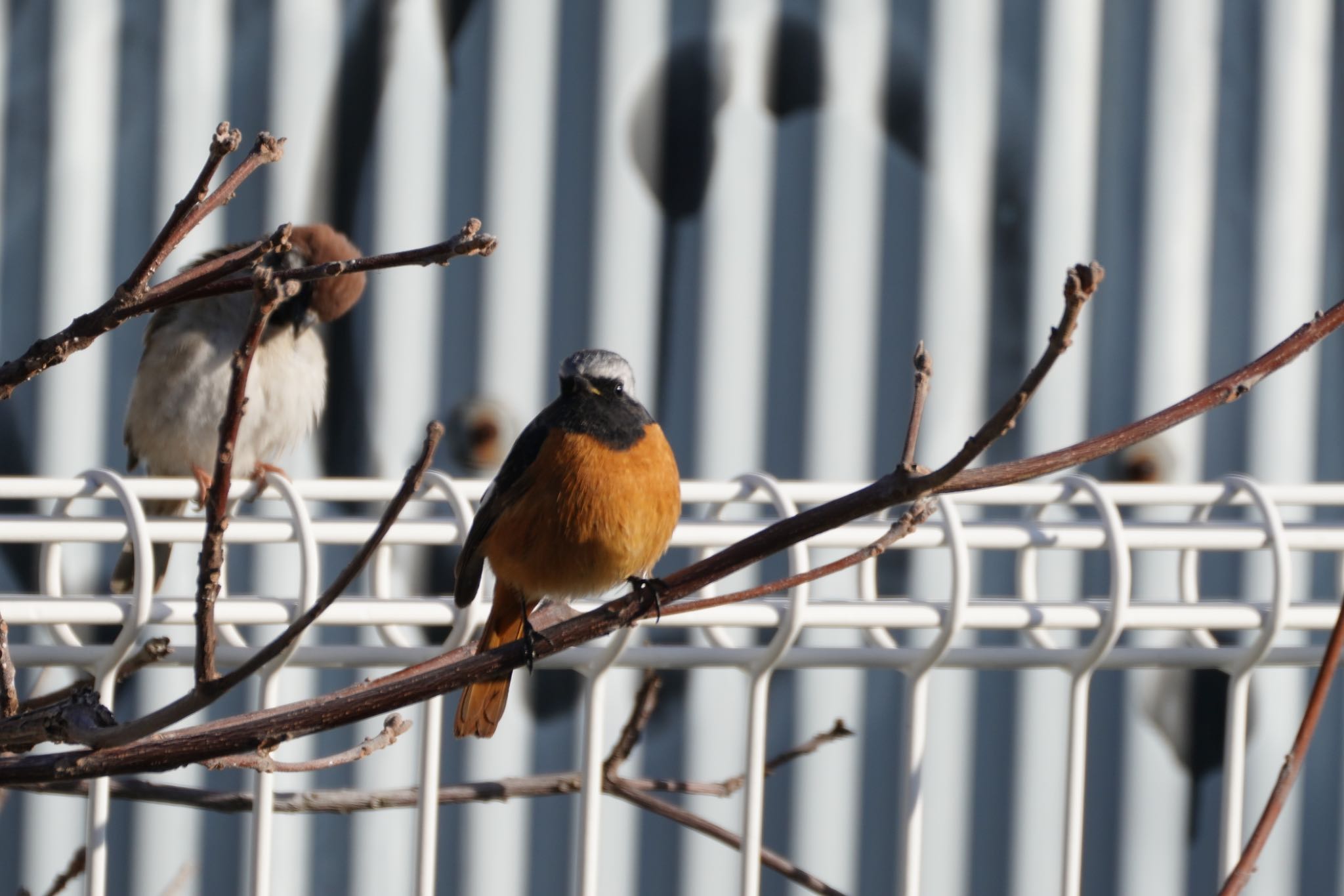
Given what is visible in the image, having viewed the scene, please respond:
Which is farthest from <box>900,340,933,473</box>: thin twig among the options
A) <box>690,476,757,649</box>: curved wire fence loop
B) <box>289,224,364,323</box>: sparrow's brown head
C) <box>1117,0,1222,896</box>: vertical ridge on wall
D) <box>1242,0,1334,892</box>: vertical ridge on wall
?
<box>1242,0,1334,892</box>: vertical ridge on wall

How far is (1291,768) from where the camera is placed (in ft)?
4.08

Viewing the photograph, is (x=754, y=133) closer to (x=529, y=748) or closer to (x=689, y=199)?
(x=689, y=199)

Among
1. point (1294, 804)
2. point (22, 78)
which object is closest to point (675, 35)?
point (22, 78)

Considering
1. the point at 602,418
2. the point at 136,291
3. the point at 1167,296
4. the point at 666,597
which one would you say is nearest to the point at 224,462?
the point at 136,291

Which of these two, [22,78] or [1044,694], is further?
[1044,694]

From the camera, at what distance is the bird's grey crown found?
2.01 m

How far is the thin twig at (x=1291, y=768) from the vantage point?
3.79ft

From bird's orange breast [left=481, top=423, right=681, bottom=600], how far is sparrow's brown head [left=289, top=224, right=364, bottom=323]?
104 centimetres

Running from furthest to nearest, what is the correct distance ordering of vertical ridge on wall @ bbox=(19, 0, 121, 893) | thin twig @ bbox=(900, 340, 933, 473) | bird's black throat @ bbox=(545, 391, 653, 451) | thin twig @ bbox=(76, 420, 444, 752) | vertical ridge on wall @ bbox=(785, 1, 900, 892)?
1. vertical ridge on wall @ bbox=(785, 1, 900, 892)
2. vertical ridge on wall @ bbox=(19, 0, 121, 893)
3. bird's black throat @ bbox=(545, 391, 653, 451)
4. thin twig @ bbox=(900, 340, 933, 473)
5. thin twig @ bbox=(76, 420, 444, 752)

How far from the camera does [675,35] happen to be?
3.05 m

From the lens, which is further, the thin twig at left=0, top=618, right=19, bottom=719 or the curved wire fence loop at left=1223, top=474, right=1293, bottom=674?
the curved wire fence loop at left=1223, top=474, right=1293, bottom=674

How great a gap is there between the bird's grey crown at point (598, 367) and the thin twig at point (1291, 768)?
1033mm

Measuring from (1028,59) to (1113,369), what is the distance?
687 mm

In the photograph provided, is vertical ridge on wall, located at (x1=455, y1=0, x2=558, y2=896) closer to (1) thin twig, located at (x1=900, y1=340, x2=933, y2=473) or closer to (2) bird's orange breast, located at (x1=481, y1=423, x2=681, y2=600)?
(2) bird's orange breast, located at (x1=481, y1=423, x2=681, y2=600)
